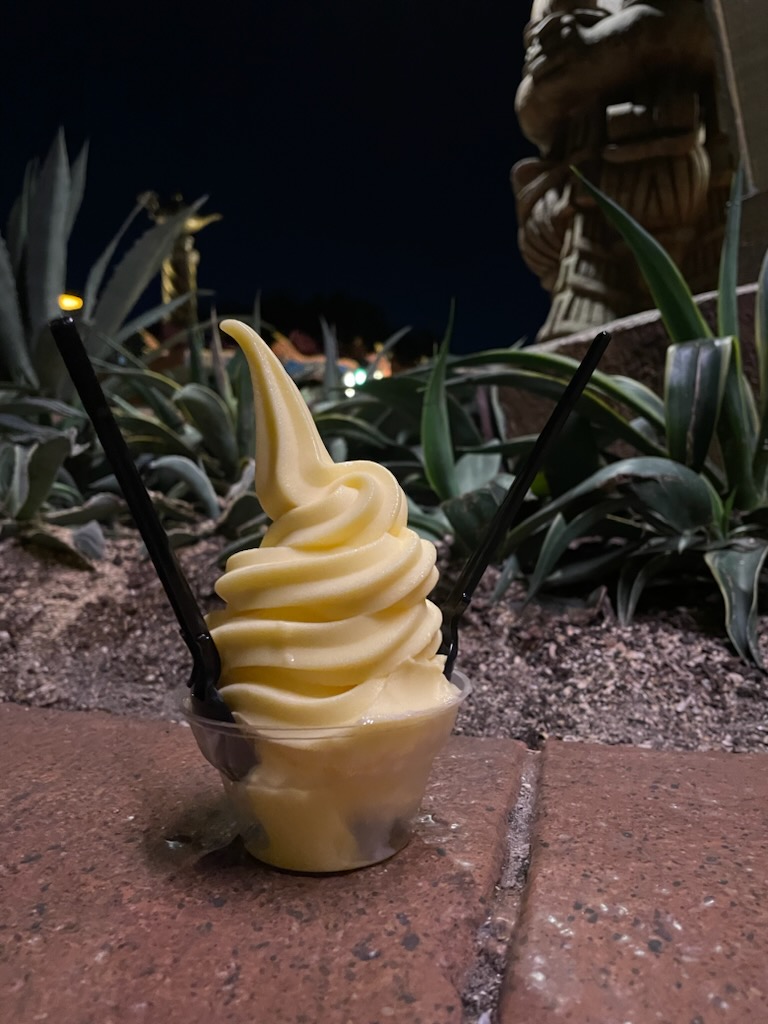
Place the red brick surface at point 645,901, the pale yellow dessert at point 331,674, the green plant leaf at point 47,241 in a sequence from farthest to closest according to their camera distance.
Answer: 1. the green plant leaf at point 47,241
2. the pale yellow dessert at point 331,674
3. the red brick surface at point 645,901

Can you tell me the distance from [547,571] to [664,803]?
0.55m

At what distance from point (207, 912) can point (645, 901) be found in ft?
1.11

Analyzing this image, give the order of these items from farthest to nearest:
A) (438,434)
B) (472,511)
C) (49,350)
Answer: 1. (49,350)
2. (438,434)
3. (472,511)

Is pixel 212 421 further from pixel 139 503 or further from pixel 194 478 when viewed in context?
pixel 139 503

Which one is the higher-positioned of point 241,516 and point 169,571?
point 169,571

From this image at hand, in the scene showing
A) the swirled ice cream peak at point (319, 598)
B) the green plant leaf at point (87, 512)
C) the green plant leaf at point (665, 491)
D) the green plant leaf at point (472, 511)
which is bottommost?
the green plant leaf at point (87, 512)

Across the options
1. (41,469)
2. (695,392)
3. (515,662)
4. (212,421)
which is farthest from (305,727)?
(212,421)

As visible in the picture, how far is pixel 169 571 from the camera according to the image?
1.92ft

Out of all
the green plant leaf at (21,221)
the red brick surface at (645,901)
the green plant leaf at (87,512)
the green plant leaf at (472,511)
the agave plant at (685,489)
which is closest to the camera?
the red brick surface at (645,901)

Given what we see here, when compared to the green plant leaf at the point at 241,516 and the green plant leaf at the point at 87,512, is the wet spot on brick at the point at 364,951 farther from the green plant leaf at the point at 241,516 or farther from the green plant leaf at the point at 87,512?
the green plant leaf at the point at 87,512

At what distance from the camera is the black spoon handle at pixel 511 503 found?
685 mm

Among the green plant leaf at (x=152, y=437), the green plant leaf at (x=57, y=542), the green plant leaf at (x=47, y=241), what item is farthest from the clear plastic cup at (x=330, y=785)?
the green plant leaf at (x=47, y=241)

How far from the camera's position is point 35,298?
248 cm

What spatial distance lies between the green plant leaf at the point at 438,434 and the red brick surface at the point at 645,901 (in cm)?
77
